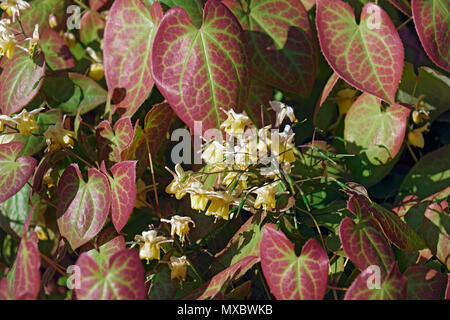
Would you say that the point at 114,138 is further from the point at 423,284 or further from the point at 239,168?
the point at 423,284

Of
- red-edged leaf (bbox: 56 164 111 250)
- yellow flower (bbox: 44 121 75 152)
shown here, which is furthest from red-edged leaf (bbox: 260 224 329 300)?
yellow flower (bbox: 44 121 75 152)

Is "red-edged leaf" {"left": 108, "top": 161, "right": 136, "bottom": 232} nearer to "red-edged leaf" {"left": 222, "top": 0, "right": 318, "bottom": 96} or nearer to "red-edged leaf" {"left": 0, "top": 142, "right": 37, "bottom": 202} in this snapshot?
"red-edged leaf" {"left": 0, "top": 142, "right": 37, "bottom": 202}

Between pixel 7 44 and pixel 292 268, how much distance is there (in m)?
0.64

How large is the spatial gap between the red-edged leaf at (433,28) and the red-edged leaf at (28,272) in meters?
0.72

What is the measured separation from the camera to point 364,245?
0.75 meters

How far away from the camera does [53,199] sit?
1034 millimetres

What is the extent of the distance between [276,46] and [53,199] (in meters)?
0.52

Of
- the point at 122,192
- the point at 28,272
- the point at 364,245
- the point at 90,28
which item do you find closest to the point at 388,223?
the point at 364,245

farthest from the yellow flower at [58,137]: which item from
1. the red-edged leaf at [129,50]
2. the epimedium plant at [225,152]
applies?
the red-edged leaf at [129,50]

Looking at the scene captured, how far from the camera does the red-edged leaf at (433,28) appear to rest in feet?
3.04

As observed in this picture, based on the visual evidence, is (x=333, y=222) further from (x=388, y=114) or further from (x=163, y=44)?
(x=163, y=44)

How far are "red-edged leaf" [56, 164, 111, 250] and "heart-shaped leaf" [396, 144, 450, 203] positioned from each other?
1.93 feet

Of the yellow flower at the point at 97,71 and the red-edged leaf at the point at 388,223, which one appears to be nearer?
the red-edged leaf at the point at 388,223

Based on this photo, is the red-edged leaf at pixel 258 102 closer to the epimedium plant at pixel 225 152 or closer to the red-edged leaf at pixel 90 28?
the epimedium plant at pixel 225 152
